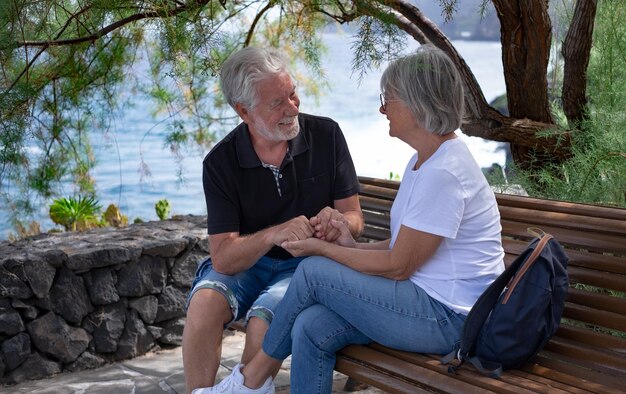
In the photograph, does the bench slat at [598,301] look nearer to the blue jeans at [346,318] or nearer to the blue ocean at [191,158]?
the blue jeans at [346,318]

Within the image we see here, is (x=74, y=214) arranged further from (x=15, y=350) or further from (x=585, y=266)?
(x=585, y=266)

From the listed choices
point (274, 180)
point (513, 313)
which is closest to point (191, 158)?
point (274, 180)

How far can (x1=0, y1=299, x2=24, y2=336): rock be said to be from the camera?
385 centimetres

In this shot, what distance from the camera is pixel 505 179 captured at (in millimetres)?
4246

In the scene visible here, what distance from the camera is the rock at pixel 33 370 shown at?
12.8ft

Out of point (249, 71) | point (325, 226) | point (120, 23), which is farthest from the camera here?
point (120, 23)

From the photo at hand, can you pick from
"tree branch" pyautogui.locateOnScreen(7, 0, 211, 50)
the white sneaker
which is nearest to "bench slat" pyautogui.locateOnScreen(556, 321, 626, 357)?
the white sneaker

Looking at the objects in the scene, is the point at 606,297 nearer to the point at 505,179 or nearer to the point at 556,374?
the point at 556,374

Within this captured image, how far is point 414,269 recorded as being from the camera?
2.54 meters

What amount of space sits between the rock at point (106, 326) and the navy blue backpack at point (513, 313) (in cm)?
216

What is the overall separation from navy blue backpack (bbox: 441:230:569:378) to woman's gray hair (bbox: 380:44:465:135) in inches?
17.3

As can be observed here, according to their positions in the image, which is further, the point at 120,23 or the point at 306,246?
the point at 120,23

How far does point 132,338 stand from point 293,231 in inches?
67.1

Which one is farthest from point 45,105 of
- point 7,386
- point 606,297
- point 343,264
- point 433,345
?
point 606,297
